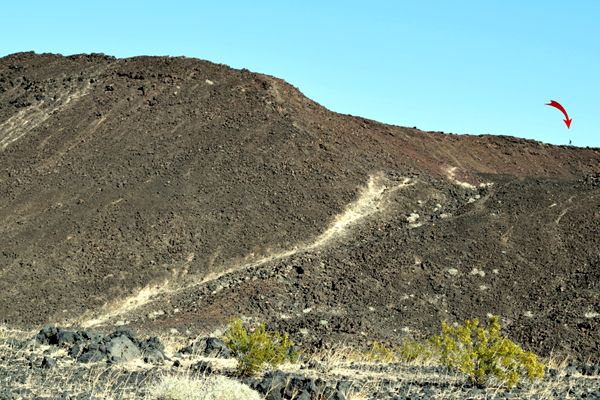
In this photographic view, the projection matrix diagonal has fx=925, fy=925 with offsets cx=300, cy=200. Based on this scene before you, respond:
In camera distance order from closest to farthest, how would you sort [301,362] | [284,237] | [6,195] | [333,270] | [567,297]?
[301,362] → [567,297] → [333,270] → [284,237] → [6,195]

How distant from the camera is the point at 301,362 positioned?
63.9 ft

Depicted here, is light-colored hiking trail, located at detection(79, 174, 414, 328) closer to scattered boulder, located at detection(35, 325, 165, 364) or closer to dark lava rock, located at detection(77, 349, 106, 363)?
scattered boulder, located at detection(35, 325, 165, 364)

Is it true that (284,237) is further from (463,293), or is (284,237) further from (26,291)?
(26,291)

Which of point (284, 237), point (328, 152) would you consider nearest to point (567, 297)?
point (284, 237)

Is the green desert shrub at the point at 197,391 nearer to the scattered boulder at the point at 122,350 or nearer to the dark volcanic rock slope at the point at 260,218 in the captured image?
the scattered boulder at the point at 122,350

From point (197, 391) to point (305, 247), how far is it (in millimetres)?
25070

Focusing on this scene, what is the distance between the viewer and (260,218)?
38.3 meters

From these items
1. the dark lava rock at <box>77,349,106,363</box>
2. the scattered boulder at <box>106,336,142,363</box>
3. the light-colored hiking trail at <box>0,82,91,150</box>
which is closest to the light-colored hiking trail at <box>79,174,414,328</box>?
the scattered boulder at <box>106,336,142,363</box>

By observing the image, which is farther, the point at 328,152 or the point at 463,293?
the point at 328,152

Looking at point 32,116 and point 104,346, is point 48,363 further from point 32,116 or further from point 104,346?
point 32,116

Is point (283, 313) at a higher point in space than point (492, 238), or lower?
lower

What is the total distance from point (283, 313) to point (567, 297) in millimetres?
9825

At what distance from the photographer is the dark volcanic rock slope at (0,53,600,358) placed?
32.2 metres

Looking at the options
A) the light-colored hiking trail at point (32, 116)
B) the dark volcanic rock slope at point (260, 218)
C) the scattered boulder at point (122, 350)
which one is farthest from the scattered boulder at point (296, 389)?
the light-colored hiking trail at point (32, 116)
